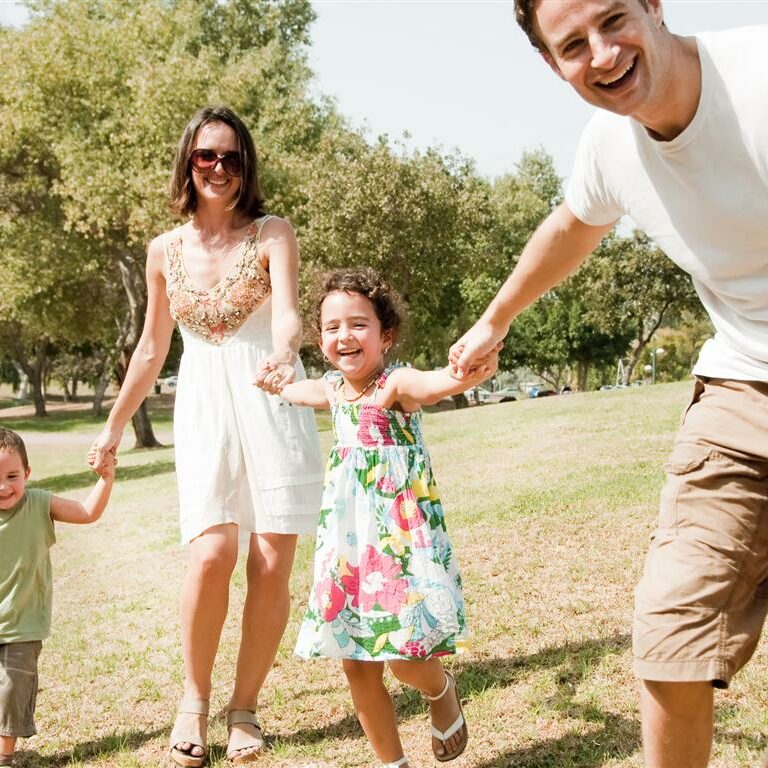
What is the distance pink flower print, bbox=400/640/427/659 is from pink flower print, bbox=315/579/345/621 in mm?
279

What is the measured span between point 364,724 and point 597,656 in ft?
5.59

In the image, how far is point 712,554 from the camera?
266 centimetres

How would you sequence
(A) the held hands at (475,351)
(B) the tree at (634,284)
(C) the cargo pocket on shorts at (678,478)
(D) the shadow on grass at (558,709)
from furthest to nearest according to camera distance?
(B) the tree at (634,284) → (D) the shadow on grass at (558,709) → (A) the held hands at (475,351) → (C) the cargo pocket on shorts at (678,478)

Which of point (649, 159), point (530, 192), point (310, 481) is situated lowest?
point (310, 481)

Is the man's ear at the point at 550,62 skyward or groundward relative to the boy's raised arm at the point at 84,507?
skyward

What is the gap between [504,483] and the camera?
38.3 ft

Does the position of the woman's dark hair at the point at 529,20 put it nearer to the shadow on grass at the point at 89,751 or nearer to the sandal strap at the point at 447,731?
the sandal strap at the point at 447,731

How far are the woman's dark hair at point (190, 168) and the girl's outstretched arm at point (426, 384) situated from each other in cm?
125

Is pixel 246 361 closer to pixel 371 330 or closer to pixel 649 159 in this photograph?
pixel 371 330

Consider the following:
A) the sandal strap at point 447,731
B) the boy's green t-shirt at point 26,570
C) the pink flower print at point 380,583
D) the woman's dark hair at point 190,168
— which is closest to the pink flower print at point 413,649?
the pink flower print at point 380,583

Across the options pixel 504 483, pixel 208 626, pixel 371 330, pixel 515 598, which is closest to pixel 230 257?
pixel 371 330

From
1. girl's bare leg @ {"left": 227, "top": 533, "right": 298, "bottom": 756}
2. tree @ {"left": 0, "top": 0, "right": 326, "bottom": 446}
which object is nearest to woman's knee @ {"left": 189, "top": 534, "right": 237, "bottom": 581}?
girl's bare leg @ {"left": 227, "top": 533, "right": 298, "bottom": 756}

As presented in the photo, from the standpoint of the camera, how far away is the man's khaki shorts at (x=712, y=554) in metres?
2.61

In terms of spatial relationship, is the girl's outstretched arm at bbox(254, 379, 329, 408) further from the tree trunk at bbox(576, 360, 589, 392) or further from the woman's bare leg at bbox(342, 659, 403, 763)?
the tree trunk at bbox(576, 360, 589, 392)
